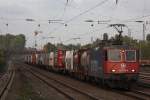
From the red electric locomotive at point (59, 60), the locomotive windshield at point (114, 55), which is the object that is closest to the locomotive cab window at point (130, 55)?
the locomotive windshield at point (114, 55)

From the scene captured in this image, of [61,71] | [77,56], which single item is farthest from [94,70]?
[61,71]

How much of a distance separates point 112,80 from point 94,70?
4.01 metres

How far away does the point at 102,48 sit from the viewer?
30.1 m

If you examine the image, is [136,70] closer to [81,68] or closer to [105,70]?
[105,70]

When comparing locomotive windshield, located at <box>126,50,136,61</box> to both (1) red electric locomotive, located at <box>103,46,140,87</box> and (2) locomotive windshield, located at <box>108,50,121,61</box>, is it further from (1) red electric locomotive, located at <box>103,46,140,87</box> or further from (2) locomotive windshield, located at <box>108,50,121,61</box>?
(2) locomotive windshield, located at <box>108,50,121,61</box>

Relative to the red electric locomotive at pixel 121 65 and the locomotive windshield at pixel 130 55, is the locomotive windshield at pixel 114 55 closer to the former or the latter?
the red electric locomotive at pixel 121 65

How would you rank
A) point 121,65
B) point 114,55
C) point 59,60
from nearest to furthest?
1. point 121,65
2. point 114,55
3. point 59,60

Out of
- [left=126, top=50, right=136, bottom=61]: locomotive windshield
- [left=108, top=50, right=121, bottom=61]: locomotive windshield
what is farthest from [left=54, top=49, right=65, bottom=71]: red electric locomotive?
[left=126, top=50, right=136, bottom=61]: locomotive windshield

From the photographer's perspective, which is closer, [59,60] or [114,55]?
[114,55]

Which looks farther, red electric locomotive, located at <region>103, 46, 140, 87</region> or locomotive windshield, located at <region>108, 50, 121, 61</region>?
locomotive windshield, located at <region>108, 50, 121, 61</region>

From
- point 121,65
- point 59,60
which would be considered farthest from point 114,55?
point 59,60

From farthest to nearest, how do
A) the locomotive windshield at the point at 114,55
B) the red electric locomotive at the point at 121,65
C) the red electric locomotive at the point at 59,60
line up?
the red electric locomotive at the point at 59,60 < the locomotive windshield at the point at 114,55 < the red electric locomotive at the point at 121,65

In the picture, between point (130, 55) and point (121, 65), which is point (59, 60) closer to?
point (130, 55)

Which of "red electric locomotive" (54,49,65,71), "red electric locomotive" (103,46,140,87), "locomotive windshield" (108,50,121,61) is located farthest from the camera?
"red electric locomotive" (54,49,65,71)
